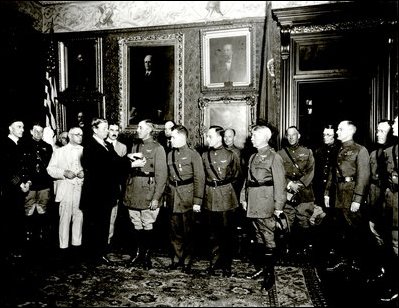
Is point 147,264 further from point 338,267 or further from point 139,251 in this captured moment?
point 338,267

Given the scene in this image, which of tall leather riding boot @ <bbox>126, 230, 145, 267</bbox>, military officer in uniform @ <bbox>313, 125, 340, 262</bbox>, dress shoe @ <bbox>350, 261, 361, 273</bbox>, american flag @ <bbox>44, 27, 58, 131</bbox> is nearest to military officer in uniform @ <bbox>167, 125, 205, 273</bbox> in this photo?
tall leather riding boot @ <bbox>126, 230, 145, 267</bbox>

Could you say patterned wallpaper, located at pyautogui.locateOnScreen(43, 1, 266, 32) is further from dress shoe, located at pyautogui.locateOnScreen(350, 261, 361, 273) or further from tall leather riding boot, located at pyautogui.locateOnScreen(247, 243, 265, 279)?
dress shoe, located at pyautogui.locateOnScreen(350, 261, 361, 273)

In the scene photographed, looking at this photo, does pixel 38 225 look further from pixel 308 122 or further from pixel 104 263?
pixel 308 122

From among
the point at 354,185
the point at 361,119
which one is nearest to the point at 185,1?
the point at 361,119

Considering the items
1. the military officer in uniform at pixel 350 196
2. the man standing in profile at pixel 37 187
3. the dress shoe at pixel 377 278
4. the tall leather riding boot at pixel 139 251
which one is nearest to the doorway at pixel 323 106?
the military officer in uniform at pixel 350 196

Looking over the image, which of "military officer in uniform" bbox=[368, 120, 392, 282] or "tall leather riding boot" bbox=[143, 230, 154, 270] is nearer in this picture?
"military officer in uniform" bbox=[368, 120, 392, 282]

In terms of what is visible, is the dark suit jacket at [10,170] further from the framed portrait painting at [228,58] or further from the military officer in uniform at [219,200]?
the framed portrait painting at [228,58]

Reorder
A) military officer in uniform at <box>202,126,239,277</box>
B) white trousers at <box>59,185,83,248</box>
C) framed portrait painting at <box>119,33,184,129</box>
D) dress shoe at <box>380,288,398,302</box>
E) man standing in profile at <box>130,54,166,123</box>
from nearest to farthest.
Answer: dress shoe at <box>380,288,398,302</box> → military officer in uniform at <box>202,126,239,277</box> → white trousers at <box>59,185,83,248</box> → framed portrait painting at <box>119,33,184,129</box> → man standing in profile at <box>130,54,166,123</box>

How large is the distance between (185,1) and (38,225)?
182 inches

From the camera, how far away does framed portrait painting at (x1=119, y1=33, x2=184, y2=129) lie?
671 centimetres

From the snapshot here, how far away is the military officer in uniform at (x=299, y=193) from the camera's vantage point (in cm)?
514

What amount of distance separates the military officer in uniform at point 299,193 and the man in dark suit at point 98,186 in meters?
2.42

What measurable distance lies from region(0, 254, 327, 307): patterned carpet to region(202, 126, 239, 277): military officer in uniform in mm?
242

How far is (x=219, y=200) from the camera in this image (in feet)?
14.1
